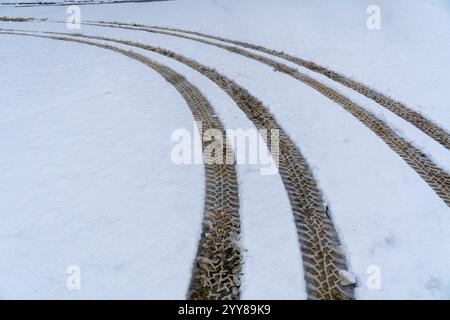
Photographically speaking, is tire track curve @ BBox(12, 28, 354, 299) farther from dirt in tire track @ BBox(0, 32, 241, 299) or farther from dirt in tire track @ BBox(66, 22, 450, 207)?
dirt in tire track @ BBox(66, 22, 450, 207)

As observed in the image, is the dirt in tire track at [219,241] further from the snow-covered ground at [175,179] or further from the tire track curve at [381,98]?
the tire track curve at [381,98]

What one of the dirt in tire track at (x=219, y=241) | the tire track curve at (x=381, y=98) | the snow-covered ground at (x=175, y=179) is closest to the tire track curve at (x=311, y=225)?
the snow-covered ground at (x=175, y=179)

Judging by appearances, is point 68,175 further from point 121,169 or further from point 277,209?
point 277,209

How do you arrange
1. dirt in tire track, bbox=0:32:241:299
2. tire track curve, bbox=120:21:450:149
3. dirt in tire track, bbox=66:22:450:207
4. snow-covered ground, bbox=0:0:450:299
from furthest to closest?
tire track curve, bbox=120:21:450:149
dirt in tire track, bbox=66:22:450:207
snow-covered ground, bbox=0:0:450:299
dirt in tire track, bbox=0:32:241:299

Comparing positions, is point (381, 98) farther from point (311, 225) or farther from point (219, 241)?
point (219, 241)

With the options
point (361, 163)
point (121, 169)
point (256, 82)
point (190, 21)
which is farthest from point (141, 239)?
point (190, 21)

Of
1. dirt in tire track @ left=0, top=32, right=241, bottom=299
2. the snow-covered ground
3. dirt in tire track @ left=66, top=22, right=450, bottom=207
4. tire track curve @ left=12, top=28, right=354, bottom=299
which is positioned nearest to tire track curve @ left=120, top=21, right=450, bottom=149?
the snow-covered ground

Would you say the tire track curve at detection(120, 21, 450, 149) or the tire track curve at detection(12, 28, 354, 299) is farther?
the tire track curve at detection(120, 21, 450, 149)
